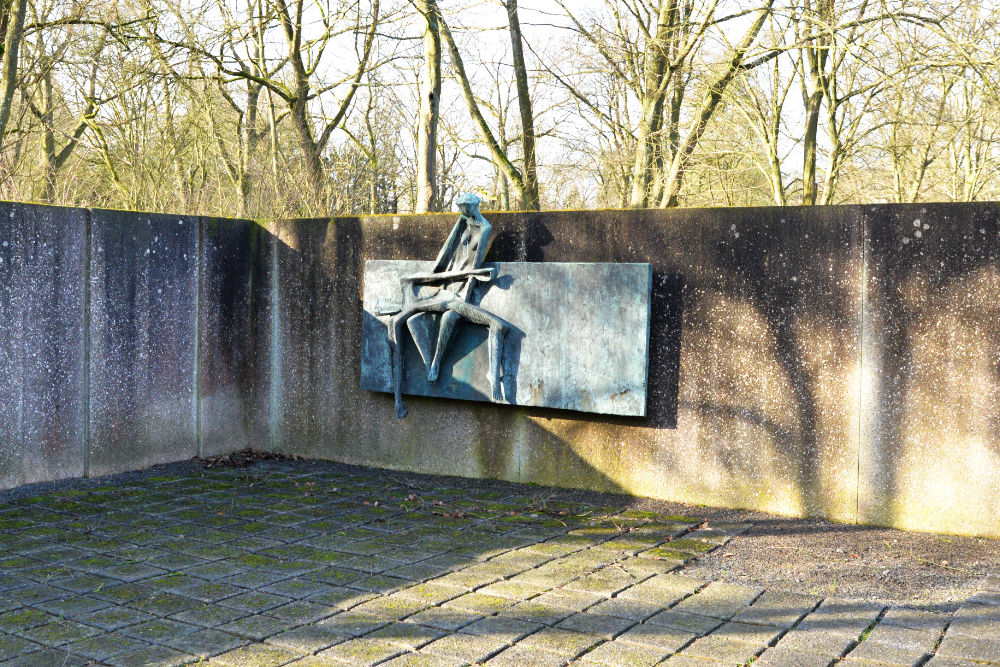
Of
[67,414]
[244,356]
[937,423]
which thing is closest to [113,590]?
[67,414]

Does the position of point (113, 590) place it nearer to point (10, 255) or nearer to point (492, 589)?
point (492, 589)

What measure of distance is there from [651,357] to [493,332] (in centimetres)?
122

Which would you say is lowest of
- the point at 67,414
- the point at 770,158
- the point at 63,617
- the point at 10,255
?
the point at 63,617

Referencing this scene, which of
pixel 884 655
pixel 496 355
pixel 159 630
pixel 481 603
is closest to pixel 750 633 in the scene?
pixel 884 655

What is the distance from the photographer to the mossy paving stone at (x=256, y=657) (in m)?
3.68

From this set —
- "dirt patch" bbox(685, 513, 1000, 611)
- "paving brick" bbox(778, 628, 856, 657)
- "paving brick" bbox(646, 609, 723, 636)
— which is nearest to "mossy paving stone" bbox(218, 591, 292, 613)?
"paving brick" bbox(646, 609, 723, 636)

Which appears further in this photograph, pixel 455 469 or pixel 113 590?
pixel 455 469

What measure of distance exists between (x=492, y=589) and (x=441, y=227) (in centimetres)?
370

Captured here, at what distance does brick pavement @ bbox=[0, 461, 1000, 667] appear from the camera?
3.84m

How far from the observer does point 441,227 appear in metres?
7.69

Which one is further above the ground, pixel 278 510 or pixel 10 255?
pixel 10 255

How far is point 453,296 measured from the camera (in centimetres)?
740

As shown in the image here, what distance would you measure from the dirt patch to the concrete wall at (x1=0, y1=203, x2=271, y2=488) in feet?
15.9

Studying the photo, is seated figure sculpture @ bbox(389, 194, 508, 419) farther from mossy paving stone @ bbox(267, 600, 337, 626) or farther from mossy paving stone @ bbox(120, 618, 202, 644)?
mossy paving stone @ bbox(120, 618, 202, 644)
